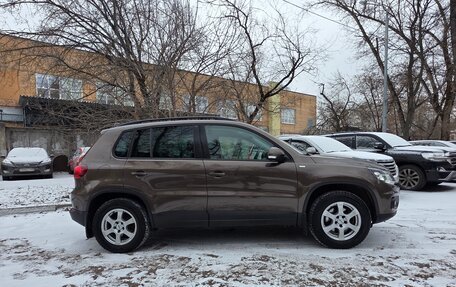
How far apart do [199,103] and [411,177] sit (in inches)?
264

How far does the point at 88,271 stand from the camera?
4426 mm

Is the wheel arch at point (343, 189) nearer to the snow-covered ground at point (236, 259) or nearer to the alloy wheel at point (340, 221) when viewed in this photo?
the alloy wheel at point (340, 221)

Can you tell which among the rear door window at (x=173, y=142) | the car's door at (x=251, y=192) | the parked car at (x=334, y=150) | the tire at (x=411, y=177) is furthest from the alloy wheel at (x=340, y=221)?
the tire at (x=411, y=177)

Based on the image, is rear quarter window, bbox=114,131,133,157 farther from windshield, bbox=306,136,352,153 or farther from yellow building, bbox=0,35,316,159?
yellow building, bbox=0,35,316,159

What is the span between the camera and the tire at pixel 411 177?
1005 cm

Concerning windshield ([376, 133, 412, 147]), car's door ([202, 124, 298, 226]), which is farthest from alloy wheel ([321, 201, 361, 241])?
windshield ([376, 133, 412, 147])

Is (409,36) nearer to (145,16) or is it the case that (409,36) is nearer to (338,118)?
(338,118)

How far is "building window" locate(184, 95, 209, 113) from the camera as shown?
38.1ft

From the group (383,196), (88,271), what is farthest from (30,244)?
(383,196)

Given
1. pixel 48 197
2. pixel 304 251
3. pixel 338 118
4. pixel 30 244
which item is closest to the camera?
pixel 304 251

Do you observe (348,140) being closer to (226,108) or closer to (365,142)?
(365,142)

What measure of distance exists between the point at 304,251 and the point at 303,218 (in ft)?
1.38

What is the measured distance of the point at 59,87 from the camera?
12.0 metres

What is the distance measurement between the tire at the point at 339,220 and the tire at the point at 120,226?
7.45 feet
